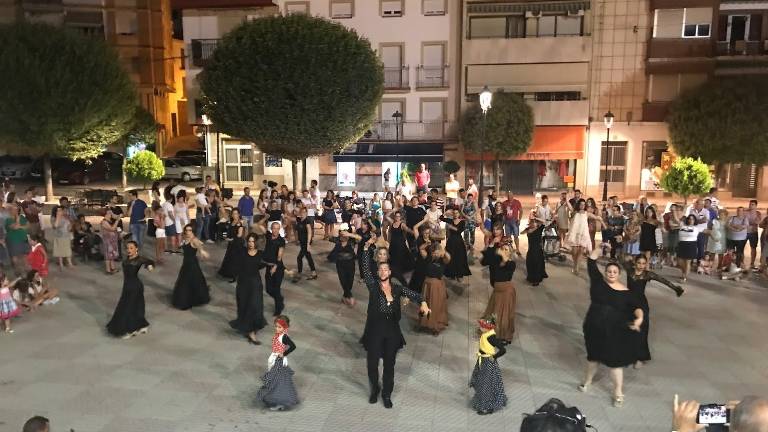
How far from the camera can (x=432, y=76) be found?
32.1m

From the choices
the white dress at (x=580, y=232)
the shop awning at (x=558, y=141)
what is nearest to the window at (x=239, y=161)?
the shop awning at (x=558, y=141)

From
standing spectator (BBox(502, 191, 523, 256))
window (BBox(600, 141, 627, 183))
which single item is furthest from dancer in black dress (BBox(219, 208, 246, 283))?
window (BBox(600, 141, 627, 183))

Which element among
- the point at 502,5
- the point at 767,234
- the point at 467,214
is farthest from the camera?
the point at 502,5

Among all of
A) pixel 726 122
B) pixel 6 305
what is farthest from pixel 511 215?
pixel 726 122

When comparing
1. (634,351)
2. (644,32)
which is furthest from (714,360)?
(644,32)

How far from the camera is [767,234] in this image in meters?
14.4

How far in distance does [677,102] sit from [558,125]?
5315 mm

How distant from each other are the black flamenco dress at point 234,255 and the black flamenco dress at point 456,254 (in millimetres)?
4374

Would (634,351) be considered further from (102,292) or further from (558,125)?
(558,125)

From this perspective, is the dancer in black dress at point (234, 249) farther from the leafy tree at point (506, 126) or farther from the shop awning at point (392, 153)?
the shop awning at point (392, 153)

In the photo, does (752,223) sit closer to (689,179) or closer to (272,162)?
(689,179)

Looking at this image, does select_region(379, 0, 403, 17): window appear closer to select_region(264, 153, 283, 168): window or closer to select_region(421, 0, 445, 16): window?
select_region(421, 0, 445, 16): window

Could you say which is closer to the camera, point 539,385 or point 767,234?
point 539,385

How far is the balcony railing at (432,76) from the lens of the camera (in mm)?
31891
